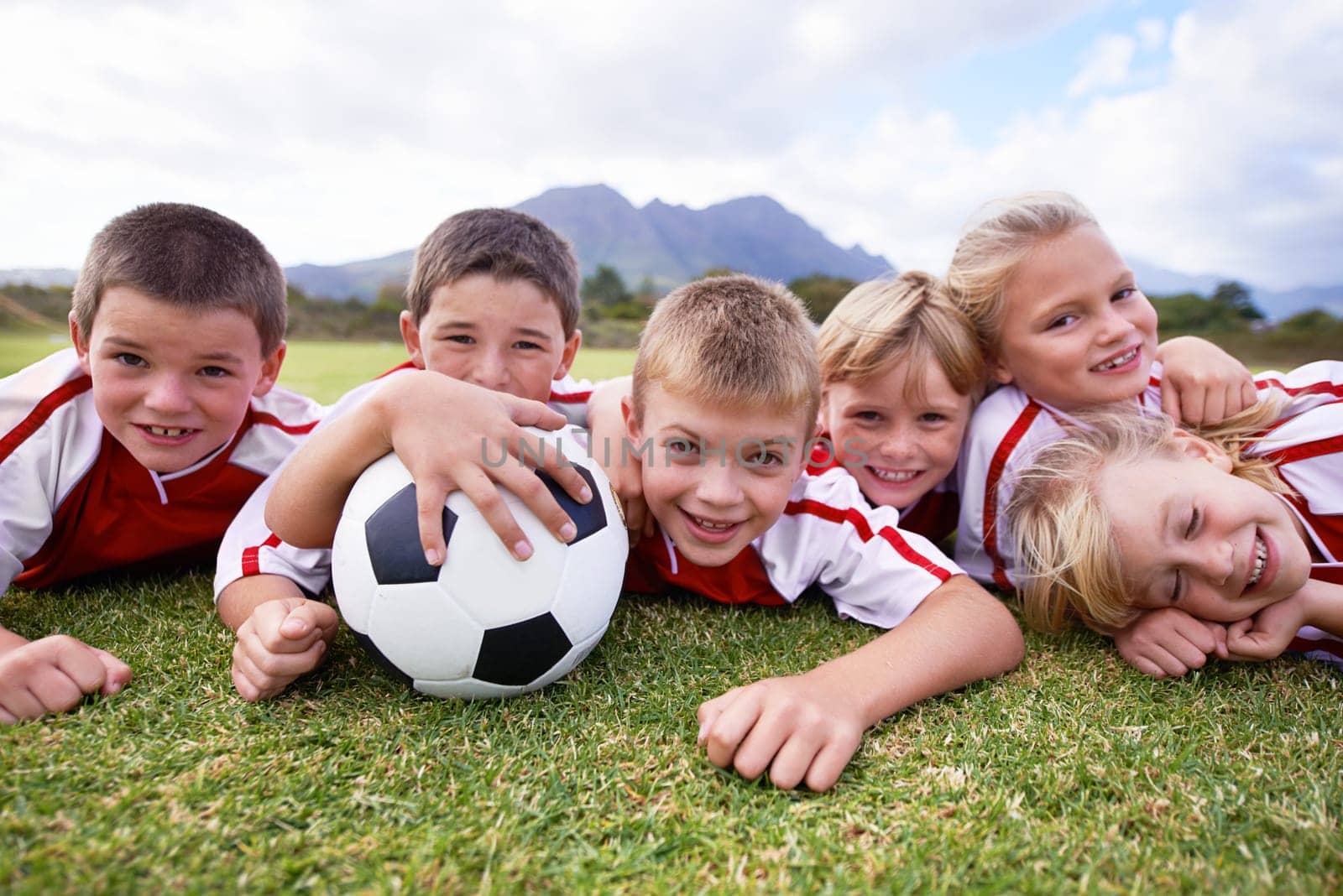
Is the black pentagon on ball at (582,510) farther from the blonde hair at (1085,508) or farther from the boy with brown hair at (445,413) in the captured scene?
the blonde hair at (1085,508)

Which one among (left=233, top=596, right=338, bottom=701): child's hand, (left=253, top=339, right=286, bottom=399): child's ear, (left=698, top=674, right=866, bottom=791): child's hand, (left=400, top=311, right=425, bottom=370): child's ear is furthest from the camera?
(left=400, top=311, right=425, bottom=370): child's ear

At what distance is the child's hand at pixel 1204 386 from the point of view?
2975 millimetres

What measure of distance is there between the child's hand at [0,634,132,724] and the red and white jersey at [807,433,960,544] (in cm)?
234

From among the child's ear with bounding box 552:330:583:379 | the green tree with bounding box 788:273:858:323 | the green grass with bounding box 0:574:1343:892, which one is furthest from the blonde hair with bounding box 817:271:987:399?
the green grass with bounding box 0:574:1343:892

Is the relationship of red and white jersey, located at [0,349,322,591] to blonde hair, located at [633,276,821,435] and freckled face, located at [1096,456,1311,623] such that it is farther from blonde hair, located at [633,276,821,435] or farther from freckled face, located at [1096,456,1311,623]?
freckled face, located at [1096,456,1311,623]

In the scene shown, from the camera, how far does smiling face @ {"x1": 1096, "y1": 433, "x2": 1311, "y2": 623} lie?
7.37ft

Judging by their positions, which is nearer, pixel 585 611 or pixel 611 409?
pixel 585 611

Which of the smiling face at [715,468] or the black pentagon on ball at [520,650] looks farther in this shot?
the smiling face at [715,468]

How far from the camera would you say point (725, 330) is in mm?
2254

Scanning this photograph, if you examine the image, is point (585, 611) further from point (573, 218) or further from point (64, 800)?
point (573, 218)

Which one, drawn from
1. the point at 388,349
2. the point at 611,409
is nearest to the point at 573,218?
the point at 388,349

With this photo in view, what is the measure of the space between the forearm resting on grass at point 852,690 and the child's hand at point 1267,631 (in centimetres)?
64

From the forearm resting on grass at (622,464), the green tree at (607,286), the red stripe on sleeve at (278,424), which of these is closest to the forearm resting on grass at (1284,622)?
the forearm resting on grass at (622,464)

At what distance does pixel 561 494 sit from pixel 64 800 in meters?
1.13
